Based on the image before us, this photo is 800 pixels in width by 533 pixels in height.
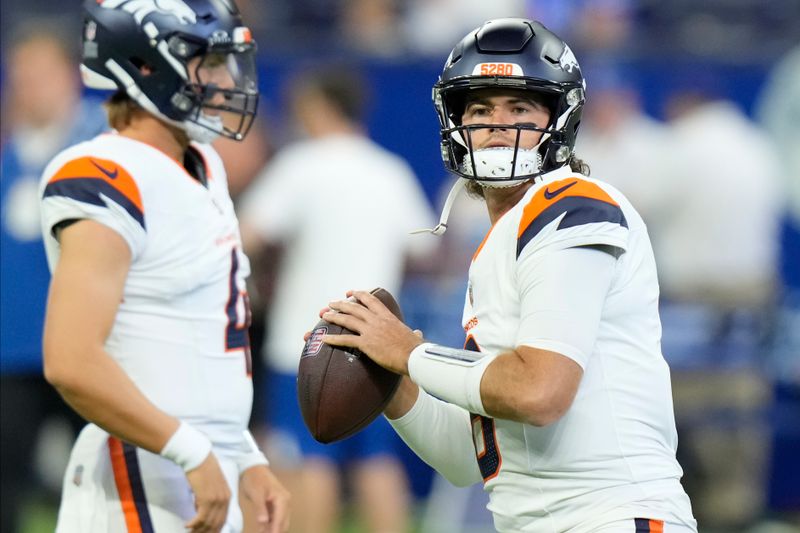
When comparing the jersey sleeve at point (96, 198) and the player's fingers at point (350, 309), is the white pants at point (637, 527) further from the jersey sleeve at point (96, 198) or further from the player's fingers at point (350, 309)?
the jersey sleeve at point (96, 198)

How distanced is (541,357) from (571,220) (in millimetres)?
297

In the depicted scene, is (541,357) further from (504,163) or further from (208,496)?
(208,496)

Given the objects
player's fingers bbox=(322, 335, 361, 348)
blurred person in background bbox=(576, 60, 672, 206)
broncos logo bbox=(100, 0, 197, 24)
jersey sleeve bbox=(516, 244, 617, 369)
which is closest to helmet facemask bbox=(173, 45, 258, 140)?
broncos logo bbox=(100, 0, 197, 24)

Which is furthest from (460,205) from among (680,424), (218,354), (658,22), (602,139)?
(218,354)

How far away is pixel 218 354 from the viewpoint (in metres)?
3.52

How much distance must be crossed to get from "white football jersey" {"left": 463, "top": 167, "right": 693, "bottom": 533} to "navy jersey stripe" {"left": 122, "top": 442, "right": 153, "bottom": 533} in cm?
90

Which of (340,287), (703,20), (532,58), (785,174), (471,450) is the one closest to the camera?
(532,58)

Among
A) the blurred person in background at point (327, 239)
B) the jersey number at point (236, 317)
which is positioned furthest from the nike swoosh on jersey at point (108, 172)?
the blurred person in background at point (327, 239)

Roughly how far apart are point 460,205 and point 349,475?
1784 millimetres

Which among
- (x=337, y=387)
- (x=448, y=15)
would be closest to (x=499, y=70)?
(x=337, y=387)

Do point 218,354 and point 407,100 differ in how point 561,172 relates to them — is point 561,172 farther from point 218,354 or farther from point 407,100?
point 407,100

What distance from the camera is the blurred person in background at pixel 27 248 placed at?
21.0 feet

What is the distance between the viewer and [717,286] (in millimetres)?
8195

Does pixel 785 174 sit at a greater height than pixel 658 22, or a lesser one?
lesser
